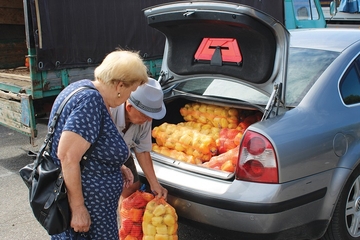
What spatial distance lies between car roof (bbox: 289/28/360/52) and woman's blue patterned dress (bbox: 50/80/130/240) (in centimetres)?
192

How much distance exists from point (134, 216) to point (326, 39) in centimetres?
204

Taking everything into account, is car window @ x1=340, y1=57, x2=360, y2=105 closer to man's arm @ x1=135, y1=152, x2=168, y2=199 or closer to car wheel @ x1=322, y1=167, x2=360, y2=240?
car wheel @ x1=322, y1=167, x2=360, y2=240

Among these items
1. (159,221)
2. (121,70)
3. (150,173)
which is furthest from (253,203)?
(121,70)

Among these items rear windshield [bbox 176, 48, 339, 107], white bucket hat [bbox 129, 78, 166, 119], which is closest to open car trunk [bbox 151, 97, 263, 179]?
rear windshield [bbox 176, 48, 339, 107]

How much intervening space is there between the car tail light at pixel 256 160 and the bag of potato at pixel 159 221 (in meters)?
0.51

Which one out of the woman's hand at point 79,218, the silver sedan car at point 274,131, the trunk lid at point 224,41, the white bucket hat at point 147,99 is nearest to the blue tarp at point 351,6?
the silver sedan car at point 274,131

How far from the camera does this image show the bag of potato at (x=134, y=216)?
114 inches

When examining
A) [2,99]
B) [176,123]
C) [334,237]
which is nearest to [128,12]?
[2,99]

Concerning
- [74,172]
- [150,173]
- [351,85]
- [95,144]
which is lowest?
[150,173]

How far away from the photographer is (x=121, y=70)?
2.04m

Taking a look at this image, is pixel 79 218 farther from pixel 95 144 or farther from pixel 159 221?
pixel 159 221

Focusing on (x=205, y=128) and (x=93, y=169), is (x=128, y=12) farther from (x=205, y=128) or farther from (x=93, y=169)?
(x=93, y=169)

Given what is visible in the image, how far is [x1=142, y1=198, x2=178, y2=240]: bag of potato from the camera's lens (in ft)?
8.95

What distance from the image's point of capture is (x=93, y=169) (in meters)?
2.11
